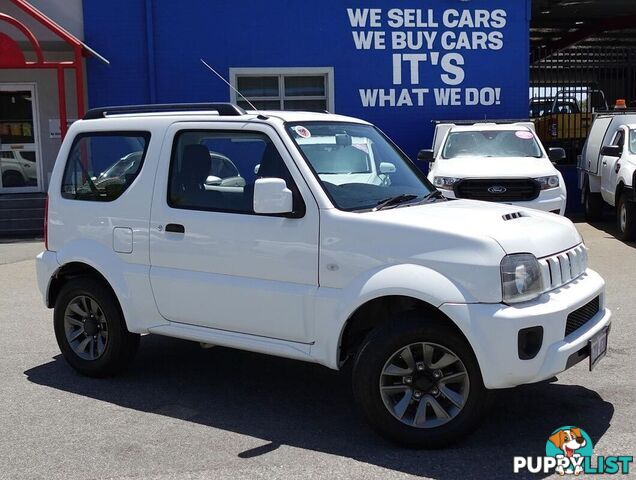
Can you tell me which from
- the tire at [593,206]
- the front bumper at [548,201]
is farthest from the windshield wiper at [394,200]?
the tire at [593,206]

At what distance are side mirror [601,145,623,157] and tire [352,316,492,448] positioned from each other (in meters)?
9.25

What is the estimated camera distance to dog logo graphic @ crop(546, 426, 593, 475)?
13.5 feet

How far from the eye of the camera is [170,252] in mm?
5246

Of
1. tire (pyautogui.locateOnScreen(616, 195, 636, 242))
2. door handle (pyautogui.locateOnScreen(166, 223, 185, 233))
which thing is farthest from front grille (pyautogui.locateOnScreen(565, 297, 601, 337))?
tire (pyautogui.locateOnScreen(616, 195, 636, 242))

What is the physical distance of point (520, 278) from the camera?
4.23 metres

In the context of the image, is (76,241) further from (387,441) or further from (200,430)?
(387,441)

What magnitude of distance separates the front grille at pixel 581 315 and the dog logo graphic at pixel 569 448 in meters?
0.60


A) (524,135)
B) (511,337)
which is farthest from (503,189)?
(511,337)

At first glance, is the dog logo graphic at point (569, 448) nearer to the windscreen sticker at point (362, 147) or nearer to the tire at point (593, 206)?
the windscreen sticker at point (362, 147)

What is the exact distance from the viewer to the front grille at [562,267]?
4371 millimetres

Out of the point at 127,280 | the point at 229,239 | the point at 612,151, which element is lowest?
the point at 127,280

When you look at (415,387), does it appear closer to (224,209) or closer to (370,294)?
(370,294)

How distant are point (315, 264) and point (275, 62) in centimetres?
1229

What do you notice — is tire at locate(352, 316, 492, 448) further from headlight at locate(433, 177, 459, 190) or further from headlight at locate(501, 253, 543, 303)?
headlight at locate(433, 177, 459, 190)
